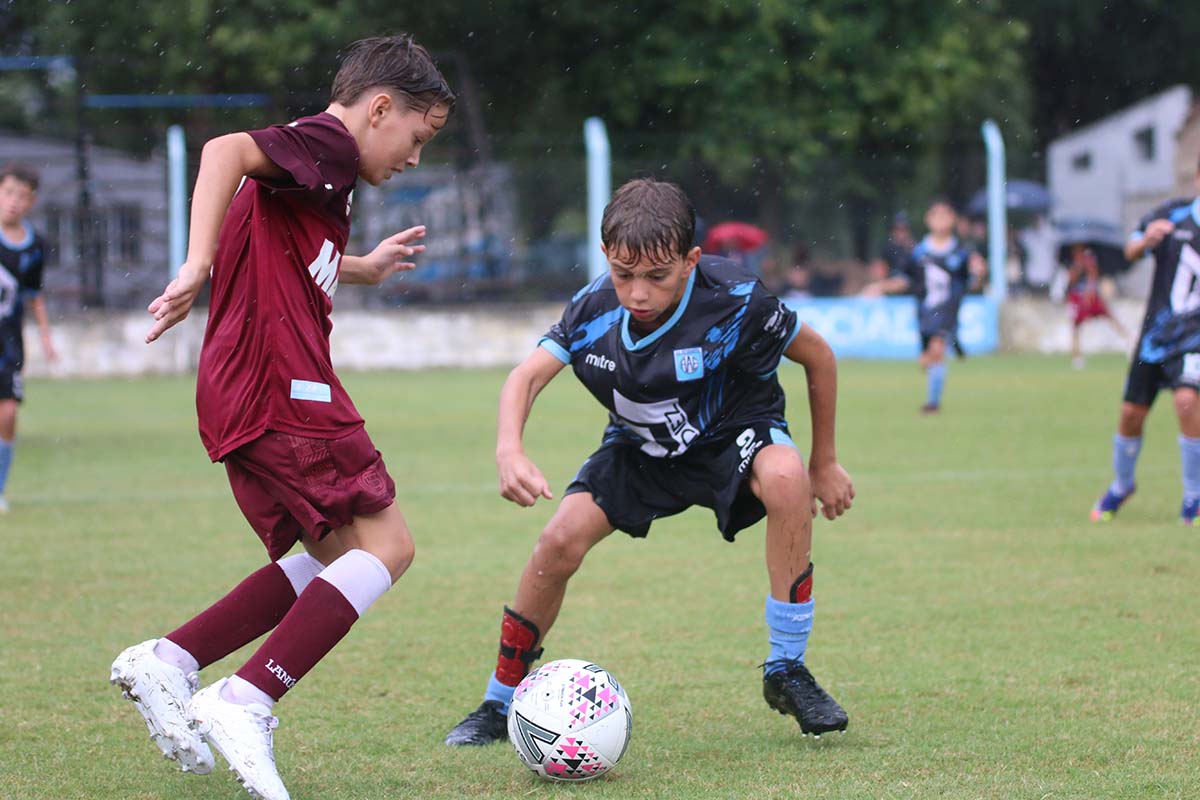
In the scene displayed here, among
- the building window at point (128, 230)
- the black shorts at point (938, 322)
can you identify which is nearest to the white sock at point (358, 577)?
the black shorts at point (938, 322)

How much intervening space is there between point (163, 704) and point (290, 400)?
2.56 feet

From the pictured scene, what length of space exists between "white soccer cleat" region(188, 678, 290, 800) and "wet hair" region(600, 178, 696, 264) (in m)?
1.46

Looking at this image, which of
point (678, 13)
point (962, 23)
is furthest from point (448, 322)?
point (962, 23)

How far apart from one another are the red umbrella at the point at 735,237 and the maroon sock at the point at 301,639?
64.8 feet

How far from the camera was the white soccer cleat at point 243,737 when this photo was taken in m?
3.25

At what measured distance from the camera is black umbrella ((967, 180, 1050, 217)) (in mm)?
23016

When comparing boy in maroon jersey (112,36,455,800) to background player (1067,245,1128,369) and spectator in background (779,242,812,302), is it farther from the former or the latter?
spectator in background (779,242,812,302)

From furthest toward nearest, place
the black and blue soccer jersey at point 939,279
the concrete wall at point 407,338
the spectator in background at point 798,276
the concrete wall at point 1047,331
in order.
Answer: the spectator in background at point 798,276
the concrete wall at point 1047,331
the concrete wall at point 407,338
the black and blue soccer jersey at point 939,279

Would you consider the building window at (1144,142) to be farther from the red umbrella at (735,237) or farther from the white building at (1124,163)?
the red umbrella at (735,237)

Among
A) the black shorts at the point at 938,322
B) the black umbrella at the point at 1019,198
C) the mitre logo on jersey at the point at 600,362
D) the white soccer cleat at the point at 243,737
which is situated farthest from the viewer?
the black umbrella at the point at 1019,198

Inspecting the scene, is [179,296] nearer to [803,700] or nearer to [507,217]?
[803,700]

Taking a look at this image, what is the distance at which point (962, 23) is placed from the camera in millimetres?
29594

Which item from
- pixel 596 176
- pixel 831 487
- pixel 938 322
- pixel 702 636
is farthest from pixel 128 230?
pixel 831 487

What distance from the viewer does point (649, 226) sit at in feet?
12.4
